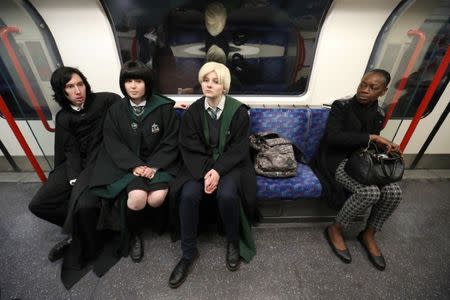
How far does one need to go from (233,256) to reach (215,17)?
236 cm

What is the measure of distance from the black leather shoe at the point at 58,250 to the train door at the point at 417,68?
382 cm

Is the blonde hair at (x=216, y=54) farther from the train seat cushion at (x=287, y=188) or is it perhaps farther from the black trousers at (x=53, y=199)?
the black trousers at (x=53, y=199)

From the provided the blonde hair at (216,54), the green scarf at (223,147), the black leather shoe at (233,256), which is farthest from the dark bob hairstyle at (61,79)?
the black leather shoe at (233,256)

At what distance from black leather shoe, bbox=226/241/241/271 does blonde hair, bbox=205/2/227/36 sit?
2.17 meters

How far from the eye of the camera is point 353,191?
2105 mm

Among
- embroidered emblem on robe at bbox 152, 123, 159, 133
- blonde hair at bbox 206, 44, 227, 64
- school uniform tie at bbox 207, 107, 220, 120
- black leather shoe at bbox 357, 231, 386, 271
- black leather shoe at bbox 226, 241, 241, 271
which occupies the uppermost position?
blonde hair at bbox 206, 44, 227, 64

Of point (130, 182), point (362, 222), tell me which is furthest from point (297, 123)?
point (130, 182)

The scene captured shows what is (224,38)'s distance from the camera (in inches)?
98.3

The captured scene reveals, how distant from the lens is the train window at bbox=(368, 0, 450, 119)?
2494 millimetres

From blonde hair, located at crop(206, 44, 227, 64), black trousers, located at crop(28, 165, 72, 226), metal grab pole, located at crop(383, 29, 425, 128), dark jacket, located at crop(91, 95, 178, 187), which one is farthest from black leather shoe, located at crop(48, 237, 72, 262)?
metal grab pole, located at crop(383, 29, 425, 128)

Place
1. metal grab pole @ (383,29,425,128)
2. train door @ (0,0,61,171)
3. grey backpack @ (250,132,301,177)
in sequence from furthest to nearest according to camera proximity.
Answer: metal grab pole @ (383,29,425,128) < train door @ (0,0,61,171) < grey backpack @ (250,132,301,177)

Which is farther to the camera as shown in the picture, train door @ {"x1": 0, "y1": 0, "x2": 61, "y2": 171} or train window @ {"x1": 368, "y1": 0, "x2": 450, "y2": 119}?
train window @ {"x1": 368, "y1": 0, "x2": 450, "y2": 119}

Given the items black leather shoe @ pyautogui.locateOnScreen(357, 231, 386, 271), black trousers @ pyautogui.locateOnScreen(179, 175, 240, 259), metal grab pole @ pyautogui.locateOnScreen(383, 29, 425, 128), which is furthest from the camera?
metal grab pole @ pyautogui.locateOnScreen(383, 29, 425, 128)

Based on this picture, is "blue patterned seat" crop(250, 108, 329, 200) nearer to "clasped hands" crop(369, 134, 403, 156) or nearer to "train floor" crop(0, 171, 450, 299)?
"clasped hands" crop(369, 134, 403, 156)
